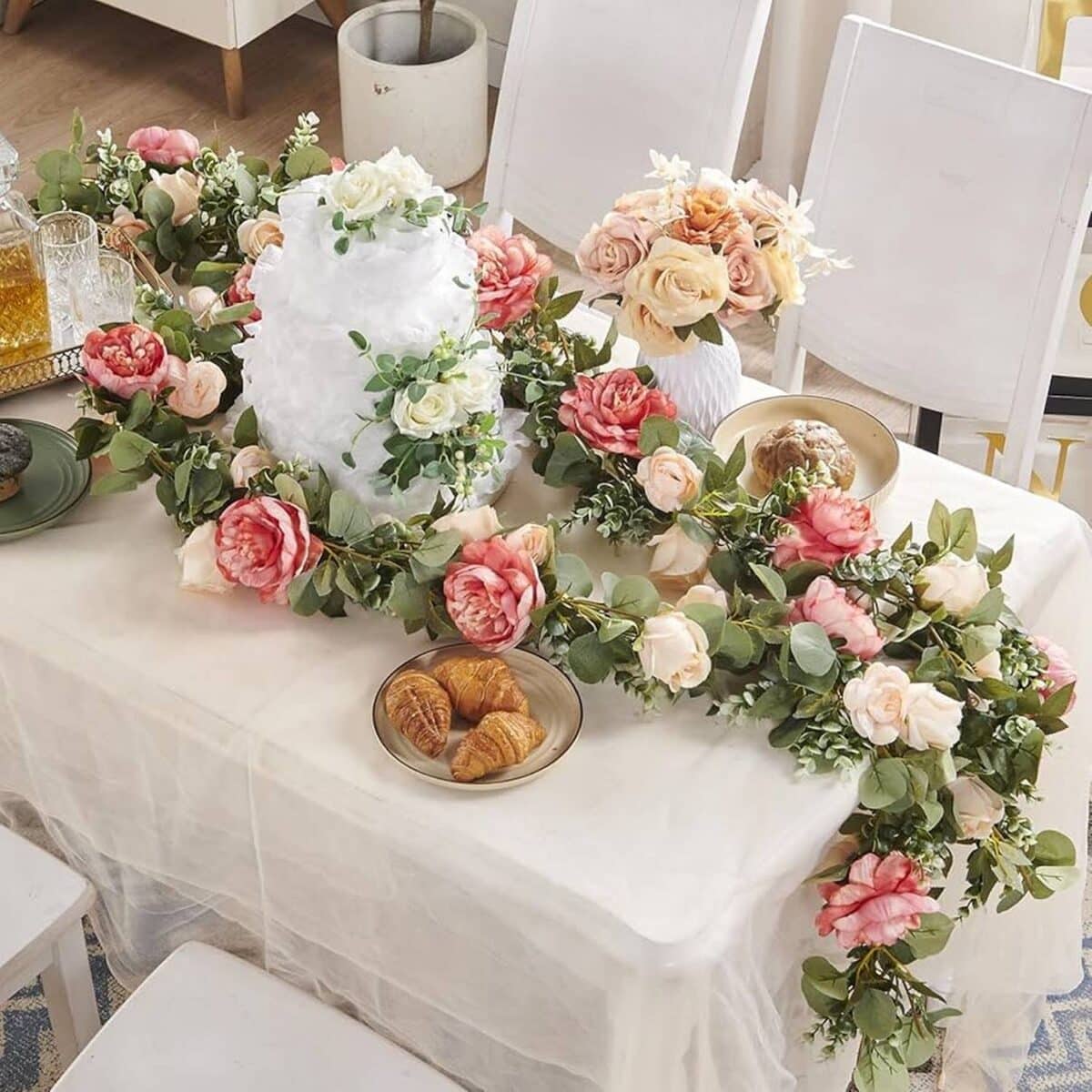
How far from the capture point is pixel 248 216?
1.88 meters

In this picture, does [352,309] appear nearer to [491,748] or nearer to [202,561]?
[202,561]

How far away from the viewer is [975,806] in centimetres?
135

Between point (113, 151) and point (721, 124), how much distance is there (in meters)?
0.78

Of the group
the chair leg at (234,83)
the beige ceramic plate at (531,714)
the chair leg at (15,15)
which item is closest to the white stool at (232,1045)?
the beige ceramic plate at (531,714)

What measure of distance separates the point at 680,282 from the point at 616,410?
6.2 inches

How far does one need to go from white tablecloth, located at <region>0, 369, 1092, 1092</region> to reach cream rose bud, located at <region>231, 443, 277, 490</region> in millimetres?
105

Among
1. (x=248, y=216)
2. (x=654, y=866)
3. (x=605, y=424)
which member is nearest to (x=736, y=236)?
(x=605, y=424)

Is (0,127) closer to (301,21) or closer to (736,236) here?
(301,21)

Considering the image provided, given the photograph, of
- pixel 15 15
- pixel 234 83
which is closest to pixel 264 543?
pixel 234 83

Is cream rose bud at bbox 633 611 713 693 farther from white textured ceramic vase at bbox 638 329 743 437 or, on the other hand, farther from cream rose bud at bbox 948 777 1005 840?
white textured ceramic vase at bbox 638 329 743 437

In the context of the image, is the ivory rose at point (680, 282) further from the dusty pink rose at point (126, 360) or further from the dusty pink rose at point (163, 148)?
the dusty pink rose at point (163, 148)

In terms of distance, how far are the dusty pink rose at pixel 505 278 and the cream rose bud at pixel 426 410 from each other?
0.27 meters

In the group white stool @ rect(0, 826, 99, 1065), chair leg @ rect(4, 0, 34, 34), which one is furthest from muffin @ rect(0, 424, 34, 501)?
chair leg @ rect(4, 0, 34, 34)

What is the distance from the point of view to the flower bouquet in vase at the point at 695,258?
1.42 m
